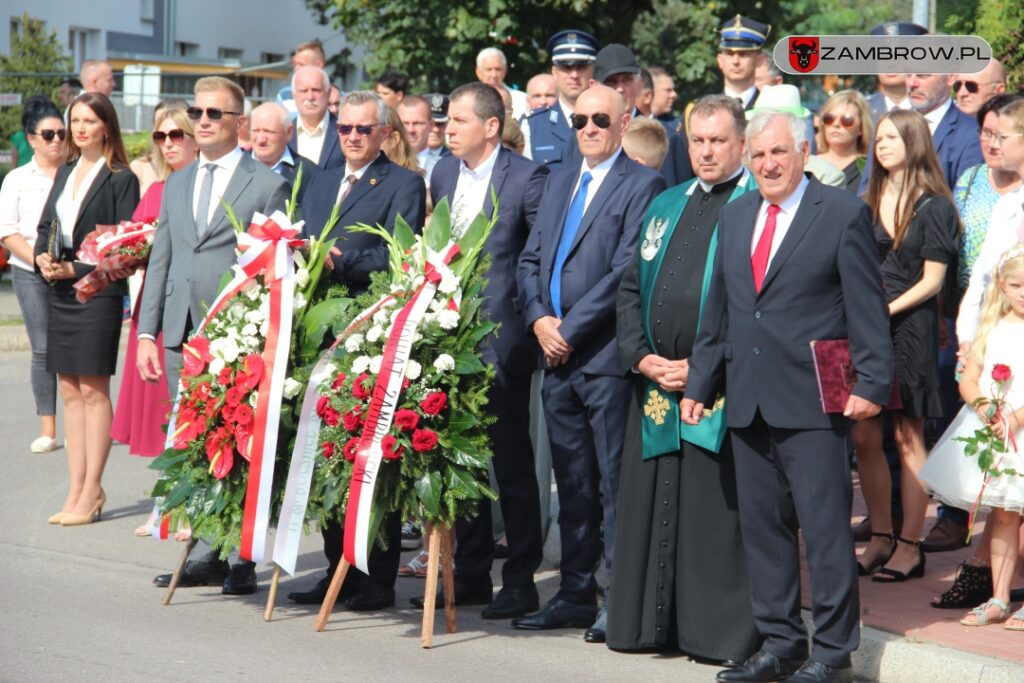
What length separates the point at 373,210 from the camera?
7641mm

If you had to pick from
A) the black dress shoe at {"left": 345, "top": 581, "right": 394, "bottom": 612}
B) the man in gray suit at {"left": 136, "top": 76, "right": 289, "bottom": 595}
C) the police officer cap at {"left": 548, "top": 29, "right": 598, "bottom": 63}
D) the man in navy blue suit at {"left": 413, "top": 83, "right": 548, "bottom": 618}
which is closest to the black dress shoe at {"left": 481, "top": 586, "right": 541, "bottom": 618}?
the man in navy blue suit at {"left": 413, "top": 83, "right": 548, "bottom": 618}

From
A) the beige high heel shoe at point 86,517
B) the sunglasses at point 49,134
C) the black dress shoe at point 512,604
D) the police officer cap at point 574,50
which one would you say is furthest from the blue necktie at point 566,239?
the sunglasses at point 49,134

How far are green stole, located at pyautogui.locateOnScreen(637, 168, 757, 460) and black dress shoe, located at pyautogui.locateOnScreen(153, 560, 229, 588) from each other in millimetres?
2492

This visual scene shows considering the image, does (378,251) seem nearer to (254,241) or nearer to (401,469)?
(254,241)

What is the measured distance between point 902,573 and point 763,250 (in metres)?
2.26

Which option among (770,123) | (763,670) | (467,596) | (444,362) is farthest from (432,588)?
(770,123)

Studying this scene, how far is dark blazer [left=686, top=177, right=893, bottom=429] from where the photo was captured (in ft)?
19.6

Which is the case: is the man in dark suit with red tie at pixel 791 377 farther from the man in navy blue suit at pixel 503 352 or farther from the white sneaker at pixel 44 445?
the white sneaker at pixel 44 445

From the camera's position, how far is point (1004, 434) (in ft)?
22.1

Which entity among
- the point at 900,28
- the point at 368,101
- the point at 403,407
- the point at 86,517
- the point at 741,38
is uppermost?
the point at 741,38

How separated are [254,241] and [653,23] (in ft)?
75.5

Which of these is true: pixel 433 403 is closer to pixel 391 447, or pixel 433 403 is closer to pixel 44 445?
pixel 391 447

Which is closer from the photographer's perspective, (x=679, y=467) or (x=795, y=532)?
(x=795, y=532)

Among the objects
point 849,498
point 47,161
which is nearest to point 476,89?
point 849,498
